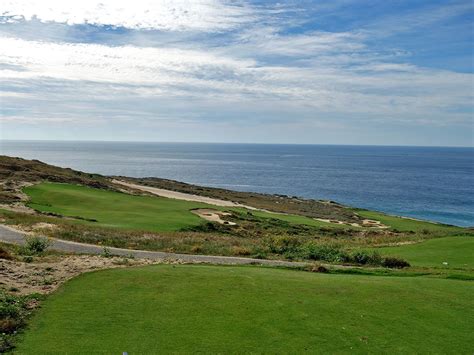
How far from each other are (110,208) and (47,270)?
30.2 m

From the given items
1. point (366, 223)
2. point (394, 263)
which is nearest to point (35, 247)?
point (394, 263)

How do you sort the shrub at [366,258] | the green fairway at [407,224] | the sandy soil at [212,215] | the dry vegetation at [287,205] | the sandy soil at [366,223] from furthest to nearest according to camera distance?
1. the dry vegetation at [287,205]
2. the sandy soil at [366,223]
3. the green fairway at [407,224]
4. the sandy soil at [212,215]
5. the shrub at [366,258]

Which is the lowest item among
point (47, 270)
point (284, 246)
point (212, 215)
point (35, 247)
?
point (212, 215)

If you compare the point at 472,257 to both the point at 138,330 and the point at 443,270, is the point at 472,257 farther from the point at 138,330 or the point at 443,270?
the point at 138,330

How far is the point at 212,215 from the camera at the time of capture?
48688 millimetres

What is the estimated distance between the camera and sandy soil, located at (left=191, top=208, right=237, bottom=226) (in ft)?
148

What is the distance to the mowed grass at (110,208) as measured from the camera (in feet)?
125

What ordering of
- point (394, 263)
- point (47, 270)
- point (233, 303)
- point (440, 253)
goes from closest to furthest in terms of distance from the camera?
point (233, 303) < point (47, 270) < point (394, 263) < point (440, 253)

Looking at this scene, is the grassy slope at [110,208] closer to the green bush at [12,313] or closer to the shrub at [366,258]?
the shrub at [366,258]

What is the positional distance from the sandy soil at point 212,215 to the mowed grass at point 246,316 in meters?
27.8

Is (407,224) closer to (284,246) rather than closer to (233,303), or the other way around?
(284,246)

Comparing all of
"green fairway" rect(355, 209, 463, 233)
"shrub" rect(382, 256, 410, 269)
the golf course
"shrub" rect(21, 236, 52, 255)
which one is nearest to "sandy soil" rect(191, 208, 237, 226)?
the golf course

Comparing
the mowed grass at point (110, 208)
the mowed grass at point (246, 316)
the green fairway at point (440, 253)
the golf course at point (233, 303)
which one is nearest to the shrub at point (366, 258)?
the golf course at point (233, 303)

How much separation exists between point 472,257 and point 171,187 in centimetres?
7564
